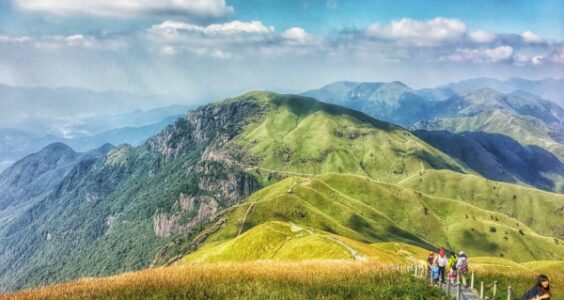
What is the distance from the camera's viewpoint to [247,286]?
957 inches

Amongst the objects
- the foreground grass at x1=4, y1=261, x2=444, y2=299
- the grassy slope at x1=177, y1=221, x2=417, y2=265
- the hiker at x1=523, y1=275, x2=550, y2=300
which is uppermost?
the hiker at x1=523, y1=275, x2=550, y2=300

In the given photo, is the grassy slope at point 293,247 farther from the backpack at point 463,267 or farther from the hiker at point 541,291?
the hiker at point 541,291

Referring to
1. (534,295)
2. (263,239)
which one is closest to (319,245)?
(263,239)

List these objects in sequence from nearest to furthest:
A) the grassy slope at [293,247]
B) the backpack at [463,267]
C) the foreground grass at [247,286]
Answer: the foreground grass at [247,286] → the backpack at [463,267] → the grassy slope at [293,247]

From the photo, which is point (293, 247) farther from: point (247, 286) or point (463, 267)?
point (247, 286)

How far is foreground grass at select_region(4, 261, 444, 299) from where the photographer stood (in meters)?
22.7

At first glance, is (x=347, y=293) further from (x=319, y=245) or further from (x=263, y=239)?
(x=263, y=239)

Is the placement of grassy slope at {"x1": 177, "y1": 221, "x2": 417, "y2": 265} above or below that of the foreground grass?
below

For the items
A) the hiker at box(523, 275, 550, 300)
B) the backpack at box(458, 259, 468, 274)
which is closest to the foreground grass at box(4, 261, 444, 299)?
the hiker at box(523, 275, 550, 300)

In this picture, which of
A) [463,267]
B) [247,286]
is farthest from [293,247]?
[247,286]

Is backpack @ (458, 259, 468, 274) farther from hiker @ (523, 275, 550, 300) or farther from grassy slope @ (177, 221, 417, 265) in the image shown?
grassy slope @ (177, 221, 417, 265)

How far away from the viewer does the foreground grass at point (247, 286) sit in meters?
22.7

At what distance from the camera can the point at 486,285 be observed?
105 ft

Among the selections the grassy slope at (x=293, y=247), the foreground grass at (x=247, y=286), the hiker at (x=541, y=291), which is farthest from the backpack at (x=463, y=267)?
the grassy slope at (x=293, y=247)
